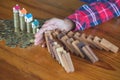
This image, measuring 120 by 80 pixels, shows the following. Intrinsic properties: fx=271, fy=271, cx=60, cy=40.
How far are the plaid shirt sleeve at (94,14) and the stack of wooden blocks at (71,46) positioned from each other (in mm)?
142

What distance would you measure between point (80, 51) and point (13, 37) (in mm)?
271

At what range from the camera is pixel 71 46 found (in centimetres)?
96

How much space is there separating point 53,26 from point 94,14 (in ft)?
0.78

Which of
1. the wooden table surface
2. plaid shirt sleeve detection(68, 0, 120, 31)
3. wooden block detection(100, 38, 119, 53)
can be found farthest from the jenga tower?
wooden block detection(100, 38, 119, 53)

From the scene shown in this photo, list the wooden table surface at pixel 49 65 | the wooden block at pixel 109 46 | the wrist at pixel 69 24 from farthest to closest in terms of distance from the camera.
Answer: the wrist at pixel 69 24 → the wooden block at pixel 109 46 → the wooden table surface at pixel 49 65

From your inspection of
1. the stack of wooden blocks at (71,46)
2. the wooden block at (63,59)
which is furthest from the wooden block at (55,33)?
the wooden block at (63,59)

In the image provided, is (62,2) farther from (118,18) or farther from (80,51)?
(80,51)

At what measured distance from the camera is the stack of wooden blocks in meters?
0.91

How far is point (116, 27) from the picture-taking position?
1.15 m

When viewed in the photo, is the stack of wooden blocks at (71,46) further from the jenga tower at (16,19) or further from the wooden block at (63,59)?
the jenga tower at (16,19)

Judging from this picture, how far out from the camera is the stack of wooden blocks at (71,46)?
91 centimetres

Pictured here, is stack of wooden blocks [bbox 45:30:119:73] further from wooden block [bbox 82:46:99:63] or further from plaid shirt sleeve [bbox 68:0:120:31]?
plaid shirt sleeve [bbox 68:0:120:31]

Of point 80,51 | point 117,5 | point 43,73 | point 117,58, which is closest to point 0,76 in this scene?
point 43,73

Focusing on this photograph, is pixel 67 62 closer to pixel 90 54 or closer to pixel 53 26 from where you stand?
pixel 90 54
